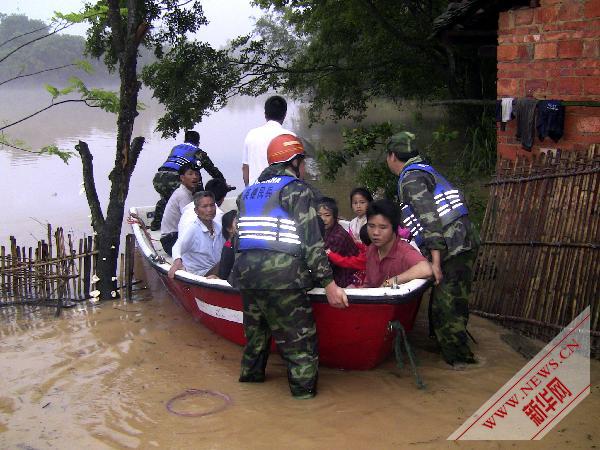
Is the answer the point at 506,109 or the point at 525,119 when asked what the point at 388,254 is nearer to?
the point at 525,119

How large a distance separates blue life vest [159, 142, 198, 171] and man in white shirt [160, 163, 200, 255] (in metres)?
0.56

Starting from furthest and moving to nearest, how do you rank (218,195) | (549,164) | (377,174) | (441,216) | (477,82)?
Result: (477,82), (377,174), (218,195), (549,164), (441,216)

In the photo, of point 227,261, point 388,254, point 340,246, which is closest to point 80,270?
point 227,261

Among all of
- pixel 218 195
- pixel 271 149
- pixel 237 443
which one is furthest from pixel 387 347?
pixel 218 195

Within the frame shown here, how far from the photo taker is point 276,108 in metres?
6.06

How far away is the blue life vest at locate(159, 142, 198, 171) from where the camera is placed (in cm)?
786

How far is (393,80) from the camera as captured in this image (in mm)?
12352

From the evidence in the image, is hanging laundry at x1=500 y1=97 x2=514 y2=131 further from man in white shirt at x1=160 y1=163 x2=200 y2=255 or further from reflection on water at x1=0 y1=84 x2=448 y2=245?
reflection on water at x1=0 y1=84 x2=448 y2=245

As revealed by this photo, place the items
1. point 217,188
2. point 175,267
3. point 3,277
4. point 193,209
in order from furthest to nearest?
point 3,277, point 217,188, point 193,209, point 175,267

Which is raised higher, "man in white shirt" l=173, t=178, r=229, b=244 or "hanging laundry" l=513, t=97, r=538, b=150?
"hanging laundry" l=513, t=97, r=538, b=150

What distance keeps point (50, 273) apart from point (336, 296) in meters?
3.94

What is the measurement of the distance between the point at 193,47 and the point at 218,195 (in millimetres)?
4840

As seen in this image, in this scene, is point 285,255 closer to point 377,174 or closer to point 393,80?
point 377,174

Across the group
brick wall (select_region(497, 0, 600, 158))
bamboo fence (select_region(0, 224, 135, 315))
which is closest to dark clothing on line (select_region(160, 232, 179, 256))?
bamboo fence (select_region(0, 224, 135, 315))
